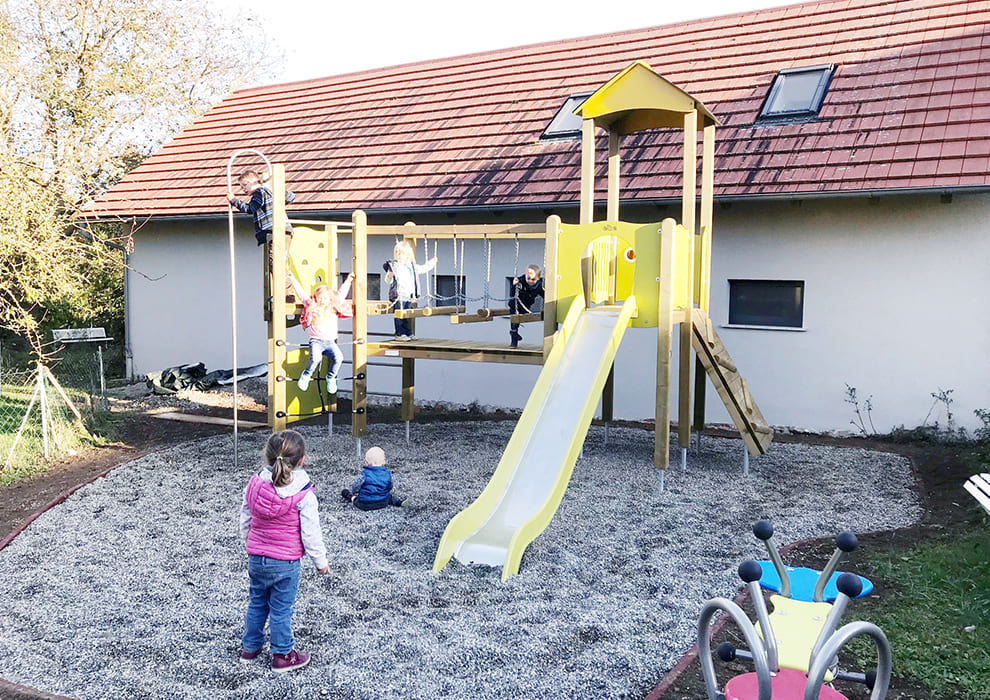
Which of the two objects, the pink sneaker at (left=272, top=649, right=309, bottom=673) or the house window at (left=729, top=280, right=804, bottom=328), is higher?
the house window at (left=729, top=280, right=804, bottom=328)

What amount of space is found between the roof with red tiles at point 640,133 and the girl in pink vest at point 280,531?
7.69 meters

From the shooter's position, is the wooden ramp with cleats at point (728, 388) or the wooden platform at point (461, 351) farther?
the wooden platform at point (461, 351)

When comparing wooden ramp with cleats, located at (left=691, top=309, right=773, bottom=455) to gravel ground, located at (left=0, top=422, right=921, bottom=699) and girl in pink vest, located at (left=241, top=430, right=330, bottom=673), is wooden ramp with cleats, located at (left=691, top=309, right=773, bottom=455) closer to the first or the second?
gravel ground, located at (left=0, top=422, right=921, bottom=699)

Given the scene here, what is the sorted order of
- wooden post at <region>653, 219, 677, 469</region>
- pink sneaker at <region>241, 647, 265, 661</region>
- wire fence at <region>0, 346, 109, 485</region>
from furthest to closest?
1. wire fence at <region>0, 346, 109, 485</region>
2. wooden post at <region>653, 219, 677, 469</region>
3. pink sneaker at <region>241, 647, 265, 661</region>

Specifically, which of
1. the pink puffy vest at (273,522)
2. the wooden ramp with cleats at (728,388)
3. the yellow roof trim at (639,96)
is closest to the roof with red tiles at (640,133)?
the yellow roof trim at (639,96)

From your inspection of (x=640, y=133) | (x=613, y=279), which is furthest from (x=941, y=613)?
(x=640, y=133)

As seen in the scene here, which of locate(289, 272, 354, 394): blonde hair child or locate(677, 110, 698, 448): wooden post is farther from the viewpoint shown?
locate(289, 272, 354, 394): blonde hair child

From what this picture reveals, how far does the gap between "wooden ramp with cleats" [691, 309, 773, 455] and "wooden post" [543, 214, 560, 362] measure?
145cm

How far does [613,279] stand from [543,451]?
2.35 meters

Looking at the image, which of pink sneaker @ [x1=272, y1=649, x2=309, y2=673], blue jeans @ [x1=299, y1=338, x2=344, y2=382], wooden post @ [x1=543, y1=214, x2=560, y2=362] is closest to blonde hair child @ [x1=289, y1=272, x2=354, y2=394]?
blue jeans @ [x1=299, y1=338, x2=344, y2=382]

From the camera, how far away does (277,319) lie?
9133 millimetres

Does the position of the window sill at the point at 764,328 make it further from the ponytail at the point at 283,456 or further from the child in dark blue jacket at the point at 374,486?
the ponytail at the point at 283,456

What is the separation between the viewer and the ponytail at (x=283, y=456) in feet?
14.5

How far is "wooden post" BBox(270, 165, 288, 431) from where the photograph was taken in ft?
29.0
